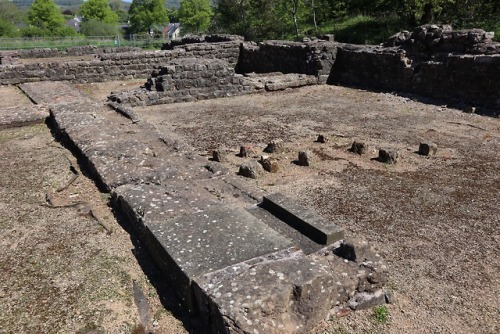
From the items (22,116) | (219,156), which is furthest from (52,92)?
(219,156)

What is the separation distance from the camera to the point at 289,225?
427cm

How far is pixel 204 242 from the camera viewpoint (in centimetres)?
366

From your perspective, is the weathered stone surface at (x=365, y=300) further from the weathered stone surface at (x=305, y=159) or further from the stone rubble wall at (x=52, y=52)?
the stone rubble wall at (x=52, y=52)

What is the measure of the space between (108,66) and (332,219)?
41.2 feet

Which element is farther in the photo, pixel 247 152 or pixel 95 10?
pixel 95 10

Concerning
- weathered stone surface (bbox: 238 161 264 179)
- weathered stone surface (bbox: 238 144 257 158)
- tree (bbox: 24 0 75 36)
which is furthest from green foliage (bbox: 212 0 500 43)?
tree (bbox: 24 0 75 36)

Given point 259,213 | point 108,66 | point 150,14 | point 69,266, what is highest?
point 259,213

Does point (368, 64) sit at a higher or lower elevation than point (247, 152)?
higher

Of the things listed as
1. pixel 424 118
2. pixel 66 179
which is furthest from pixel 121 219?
pixel 424 118

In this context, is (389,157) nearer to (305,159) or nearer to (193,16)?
(305,159)

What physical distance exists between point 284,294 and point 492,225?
3.25 metres

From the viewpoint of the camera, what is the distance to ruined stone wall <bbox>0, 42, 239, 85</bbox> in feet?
46.8

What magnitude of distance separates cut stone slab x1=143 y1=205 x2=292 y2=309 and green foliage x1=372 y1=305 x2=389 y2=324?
0.88 m

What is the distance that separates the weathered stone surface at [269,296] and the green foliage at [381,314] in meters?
0.39
